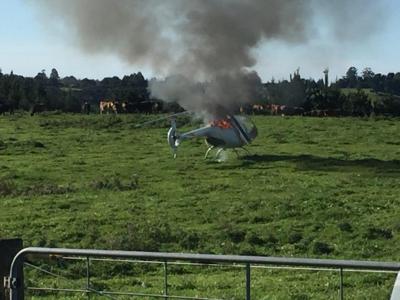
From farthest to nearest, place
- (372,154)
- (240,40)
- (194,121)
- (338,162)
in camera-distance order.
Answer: (194,121) → (240,40) → (372,154) → (338,162)

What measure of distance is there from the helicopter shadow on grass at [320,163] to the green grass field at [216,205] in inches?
2.4

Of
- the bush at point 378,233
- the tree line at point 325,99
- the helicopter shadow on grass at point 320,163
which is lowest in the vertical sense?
the bush at point 378,233

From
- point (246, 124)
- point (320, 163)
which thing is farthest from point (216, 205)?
point (246, 124)

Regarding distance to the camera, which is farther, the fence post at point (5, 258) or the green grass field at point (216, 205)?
the green grass field at point (216, 205)

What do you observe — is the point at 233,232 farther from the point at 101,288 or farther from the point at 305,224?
the point at 101,288

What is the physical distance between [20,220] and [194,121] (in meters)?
27.8

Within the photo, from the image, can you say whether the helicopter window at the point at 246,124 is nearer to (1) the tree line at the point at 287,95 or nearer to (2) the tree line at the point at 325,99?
(1) the tree line at the point at 287,95

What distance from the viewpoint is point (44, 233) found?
16.3 meters

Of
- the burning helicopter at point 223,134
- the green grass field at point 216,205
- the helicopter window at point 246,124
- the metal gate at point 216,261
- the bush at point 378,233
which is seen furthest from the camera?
the helicopter window at point 246,124

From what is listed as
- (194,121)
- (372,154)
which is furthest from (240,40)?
(194,121)

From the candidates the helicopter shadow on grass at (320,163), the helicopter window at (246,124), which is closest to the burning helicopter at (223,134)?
the helicopter window at (246,124)

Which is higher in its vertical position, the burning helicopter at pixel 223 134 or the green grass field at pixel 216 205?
the burning helicopter at pixel 223 134

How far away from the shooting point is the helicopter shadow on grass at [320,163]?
2738 cm

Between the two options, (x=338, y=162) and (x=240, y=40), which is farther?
(x=240, y=40)
